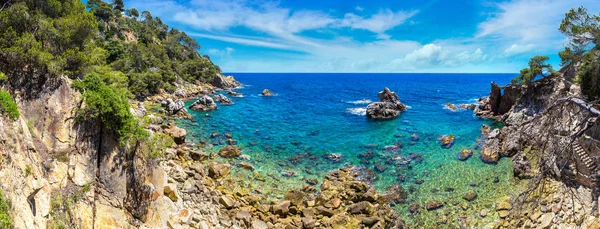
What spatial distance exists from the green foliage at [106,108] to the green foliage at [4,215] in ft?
16.5

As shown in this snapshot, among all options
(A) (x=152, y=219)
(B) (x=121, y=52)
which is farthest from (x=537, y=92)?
(B) (x=121, y=52)

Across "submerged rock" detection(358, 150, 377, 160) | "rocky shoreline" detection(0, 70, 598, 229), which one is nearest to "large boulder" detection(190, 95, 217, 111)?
"rocky shoreline" detection(0, 70, 598, 229)

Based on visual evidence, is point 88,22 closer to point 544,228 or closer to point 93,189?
point 93,189

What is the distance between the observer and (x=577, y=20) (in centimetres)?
2338

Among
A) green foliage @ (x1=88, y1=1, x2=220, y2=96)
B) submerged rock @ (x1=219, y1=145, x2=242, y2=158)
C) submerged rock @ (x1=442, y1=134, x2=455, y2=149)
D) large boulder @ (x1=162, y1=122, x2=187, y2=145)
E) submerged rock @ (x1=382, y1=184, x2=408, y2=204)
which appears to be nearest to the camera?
submerged rock @ (x1=382, y1=184, x2=408, y2=204)

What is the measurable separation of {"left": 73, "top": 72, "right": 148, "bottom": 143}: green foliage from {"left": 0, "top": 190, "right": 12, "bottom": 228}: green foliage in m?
5.04

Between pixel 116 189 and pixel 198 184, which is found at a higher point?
pixel 116 189

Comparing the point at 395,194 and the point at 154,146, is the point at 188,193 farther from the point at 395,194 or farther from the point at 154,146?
the point at 395,194

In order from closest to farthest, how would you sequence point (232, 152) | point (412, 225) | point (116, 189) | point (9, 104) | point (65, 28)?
point (9, 104) < point (116, 189) < point (65, 28) < point (412, 225) < point (232, 152)

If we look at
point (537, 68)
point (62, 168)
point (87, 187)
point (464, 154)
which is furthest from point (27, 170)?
point (537, 68)

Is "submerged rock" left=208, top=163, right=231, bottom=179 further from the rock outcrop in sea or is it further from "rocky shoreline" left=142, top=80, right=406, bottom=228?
the rock outcrop in sea

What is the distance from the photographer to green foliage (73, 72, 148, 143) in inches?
483

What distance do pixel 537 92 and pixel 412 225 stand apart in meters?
34.4

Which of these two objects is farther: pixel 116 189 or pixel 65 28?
pixel 65 28
